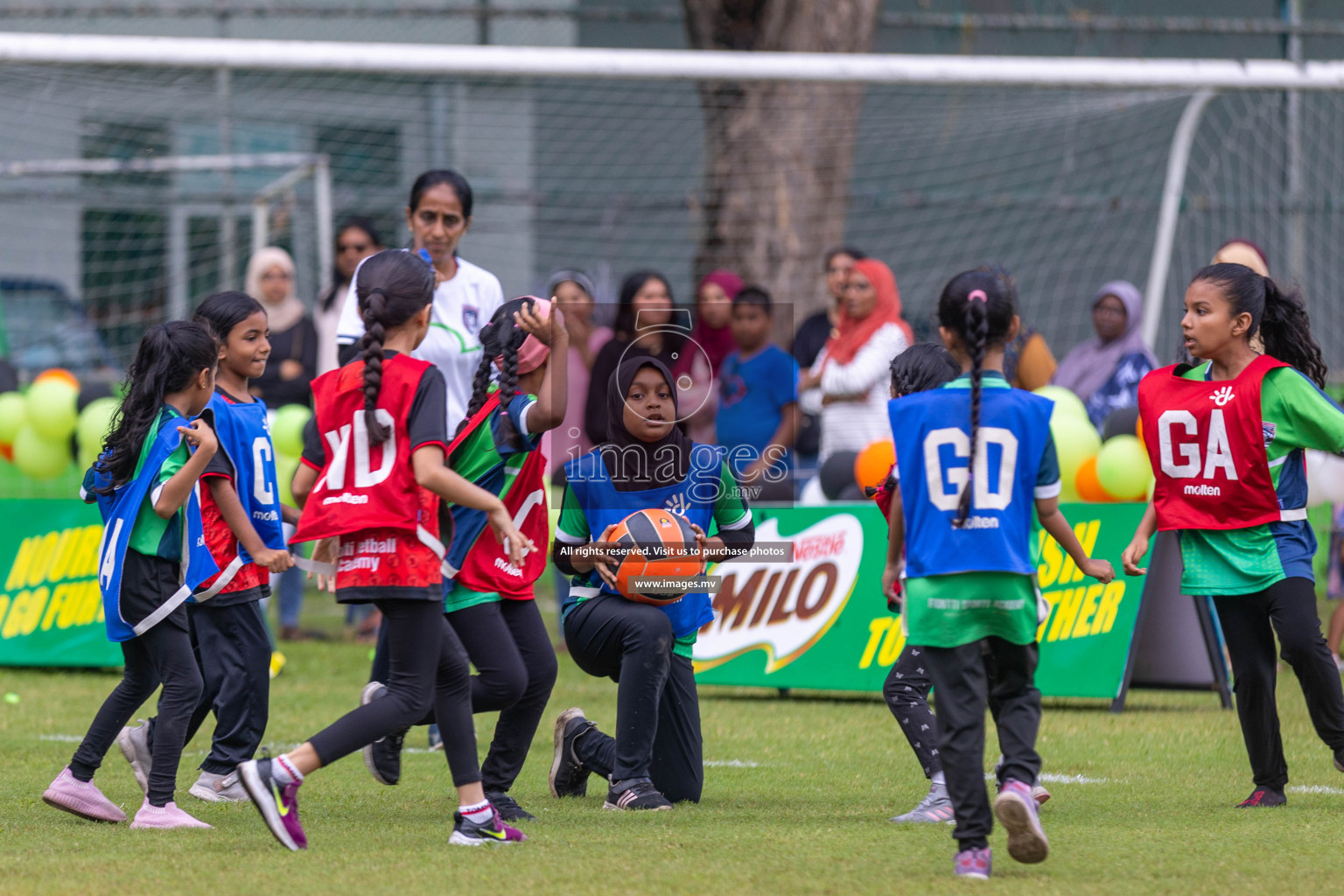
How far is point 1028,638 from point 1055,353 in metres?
12.3

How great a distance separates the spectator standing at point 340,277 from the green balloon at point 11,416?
178 cm

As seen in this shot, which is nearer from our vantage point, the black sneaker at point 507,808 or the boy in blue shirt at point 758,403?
the black sneaker at point 507,808

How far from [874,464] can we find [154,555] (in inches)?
170

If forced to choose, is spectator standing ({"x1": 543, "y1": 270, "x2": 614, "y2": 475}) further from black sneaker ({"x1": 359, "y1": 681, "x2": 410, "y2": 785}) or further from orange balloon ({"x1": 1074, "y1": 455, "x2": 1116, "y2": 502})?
black sneaker ({"x1": 359, "y1": 681, "x2": 410, "y2": 785})

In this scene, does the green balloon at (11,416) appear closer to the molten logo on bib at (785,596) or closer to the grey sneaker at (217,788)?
the molten logo on bib at (785,596)

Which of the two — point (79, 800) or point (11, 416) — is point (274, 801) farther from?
point (11, 416)

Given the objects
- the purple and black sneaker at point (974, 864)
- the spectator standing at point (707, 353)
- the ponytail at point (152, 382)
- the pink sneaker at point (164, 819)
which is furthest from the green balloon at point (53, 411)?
the purple and black sneaker at point (974, 864)

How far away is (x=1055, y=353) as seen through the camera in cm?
1597

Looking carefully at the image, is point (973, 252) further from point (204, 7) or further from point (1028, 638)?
point (1028, 638)

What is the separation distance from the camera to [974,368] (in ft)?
13.5

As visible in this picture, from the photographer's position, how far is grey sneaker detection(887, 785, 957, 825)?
4887 millimetres

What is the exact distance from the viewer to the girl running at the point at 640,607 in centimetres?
511

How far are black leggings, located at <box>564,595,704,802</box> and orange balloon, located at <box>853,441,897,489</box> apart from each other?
3.06m

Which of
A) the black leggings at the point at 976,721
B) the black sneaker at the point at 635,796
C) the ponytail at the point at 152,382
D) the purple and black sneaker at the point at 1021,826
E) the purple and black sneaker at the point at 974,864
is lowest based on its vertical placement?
the black sneaker at the point at 635,796
